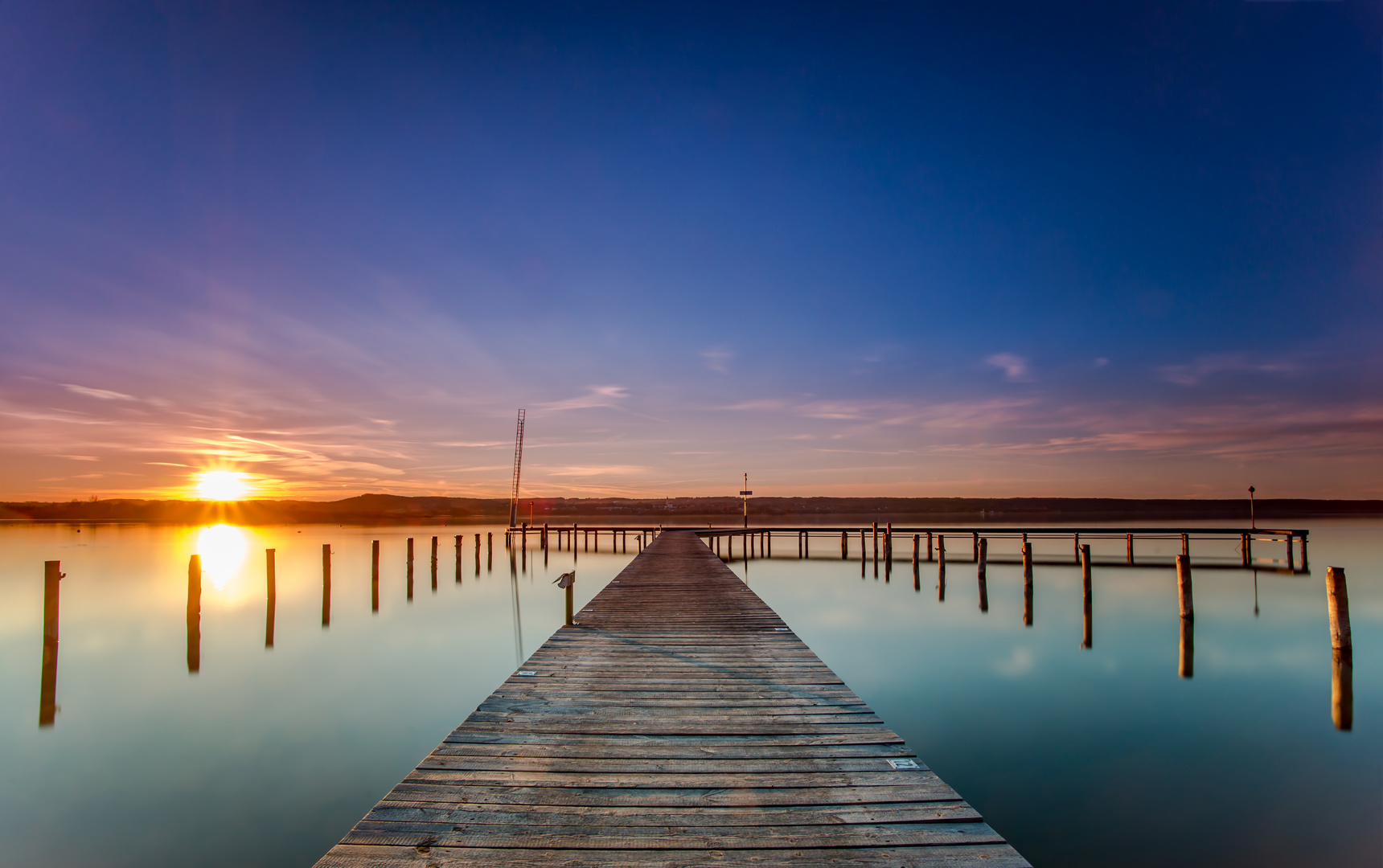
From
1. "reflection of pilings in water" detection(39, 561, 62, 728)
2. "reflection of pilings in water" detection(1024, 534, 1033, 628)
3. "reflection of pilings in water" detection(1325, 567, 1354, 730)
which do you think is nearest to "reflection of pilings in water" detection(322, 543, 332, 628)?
"reflection of pilings in water" detection(39, 561, 62, 728)

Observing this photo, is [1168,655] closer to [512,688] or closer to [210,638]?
[512,688]

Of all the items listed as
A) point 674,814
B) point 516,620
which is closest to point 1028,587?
point 516,620

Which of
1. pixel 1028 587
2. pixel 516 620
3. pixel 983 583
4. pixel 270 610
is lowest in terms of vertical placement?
pixel 516 620

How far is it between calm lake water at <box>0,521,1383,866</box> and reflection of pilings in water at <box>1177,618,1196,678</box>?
0.78ft

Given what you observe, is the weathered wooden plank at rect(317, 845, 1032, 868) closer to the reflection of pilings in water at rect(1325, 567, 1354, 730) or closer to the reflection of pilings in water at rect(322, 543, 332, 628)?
the reflection of pilings in water at rect(1325, 567, 1354, 730)

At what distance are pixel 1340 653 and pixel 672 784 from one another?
15.1m

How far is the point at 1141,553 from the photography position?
123 feet

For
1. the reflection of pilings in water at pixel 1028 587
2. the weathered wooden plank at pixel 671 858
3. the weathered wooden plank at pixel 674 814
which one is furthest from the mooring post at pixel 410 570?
the weathered wooden plank at pixel 671 858

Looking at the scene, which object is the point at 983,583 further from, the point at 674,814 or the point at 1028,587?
the point at 674,814

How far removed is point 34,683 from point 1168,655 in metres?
23.1

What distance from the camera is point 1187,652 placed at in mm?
14023

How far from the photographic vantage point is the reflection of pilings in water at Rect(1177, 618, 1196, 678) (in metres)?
13.0

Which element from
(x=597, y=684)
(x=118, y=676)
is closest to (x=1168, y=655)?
(x=597, y=684)

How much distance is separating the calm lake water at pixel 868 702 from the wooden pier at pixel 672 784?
3.06 meters
